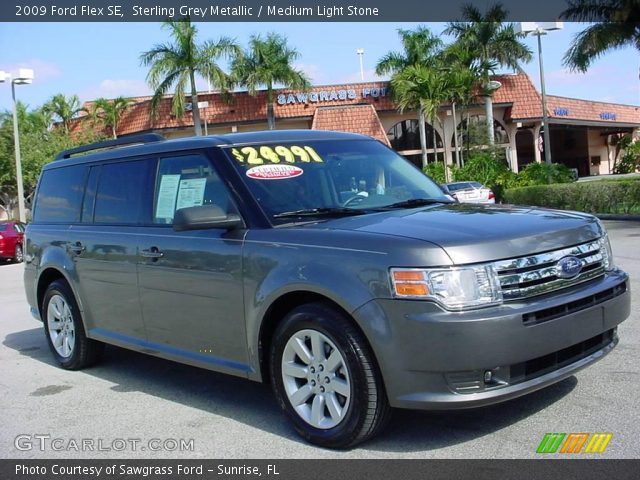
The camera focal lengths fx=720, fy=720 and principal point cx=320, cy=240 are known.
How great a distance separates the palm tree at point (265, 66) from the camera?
1608 inches

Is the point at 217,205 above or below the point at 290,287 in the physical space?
above

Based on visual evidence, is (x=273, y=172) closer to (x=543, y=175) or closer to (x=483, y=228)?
(x=483, y=228)

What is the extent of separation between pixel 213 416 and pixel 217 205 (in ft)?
4.85

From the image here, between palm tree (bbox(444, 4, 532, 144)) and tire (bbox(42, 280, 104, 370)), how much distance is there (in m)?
38.1

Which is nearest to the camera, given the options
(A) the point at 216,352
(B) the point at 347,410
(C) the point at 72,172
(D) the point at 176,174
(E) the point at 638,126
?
(B) the point at 347,410

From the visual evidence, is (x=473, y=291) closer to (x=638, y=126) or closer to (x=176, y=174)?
(x=176, y=174)

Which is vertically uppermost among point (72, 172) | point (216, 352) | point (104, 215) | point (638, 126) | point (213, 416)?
point (638, 126)

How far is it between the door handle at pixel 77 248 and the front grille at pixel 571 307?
3.95 m

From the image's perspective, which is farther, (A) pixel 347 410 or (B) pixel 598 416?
(B) pixel 598 416

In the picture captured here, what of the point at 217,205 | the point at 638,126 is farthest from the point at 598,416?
the point at 638,126

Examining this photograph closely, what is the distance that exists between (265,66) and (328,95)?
5.29 m

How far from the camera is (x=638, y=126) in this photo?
2158 inches

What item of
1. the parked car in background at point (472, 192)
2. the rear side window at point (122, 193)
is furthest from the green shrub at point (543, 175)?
the rear side window at point (122, 193)

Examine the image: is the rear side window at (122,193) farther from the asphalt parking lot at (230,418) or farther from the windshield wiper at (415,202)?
the windshield wiper at (415,202)
